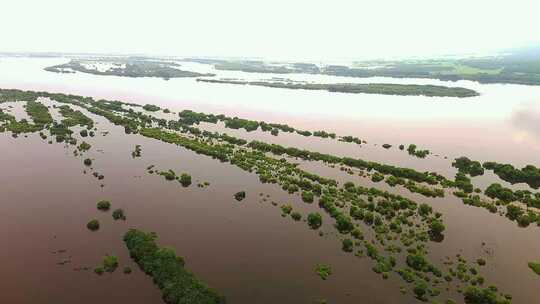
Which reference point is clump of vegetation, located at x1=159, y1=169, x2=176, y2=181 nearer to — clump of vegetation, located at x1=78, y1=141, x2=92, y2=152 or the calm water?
the calm water

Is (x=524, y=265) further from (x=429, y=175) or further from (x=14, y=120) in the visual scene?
(x=14, y=120)

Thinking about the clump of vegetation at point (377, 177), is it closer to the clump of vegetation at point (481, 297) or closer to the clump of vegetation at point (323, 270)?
the clump of vegetation at point (323, 270)

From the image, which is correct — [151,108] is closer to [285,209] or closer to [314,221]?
[285,209]

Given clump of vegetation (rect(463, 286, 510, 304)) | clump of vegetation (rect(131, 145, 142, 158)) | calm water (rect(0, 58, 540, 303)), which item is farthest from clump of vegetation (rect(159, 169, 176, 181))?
clump of vegetation (rect(463, 286, 510, 304))

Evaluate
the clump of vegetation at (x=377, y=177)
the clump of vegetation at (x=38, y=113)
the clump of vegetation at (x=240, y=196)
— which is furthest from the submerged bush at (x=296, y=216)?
the clump of vegetation at (x=38, y=113)

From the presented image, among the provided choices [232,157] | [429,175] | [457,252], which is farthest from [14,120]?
[457,252]

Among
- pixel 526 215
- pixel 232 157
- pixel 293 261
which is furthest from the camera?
pixel 232 157
